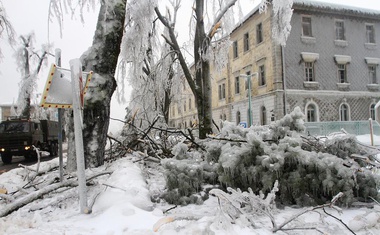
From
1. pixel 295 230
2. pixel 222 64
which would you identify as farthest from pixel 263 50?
pixel 295 230

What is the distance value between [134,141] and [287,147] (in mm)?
5013

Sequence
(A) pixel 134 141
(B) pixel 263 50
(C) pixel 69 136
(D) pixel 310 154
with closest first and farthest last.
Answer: (D) pixel 310 154 → (C) pixel 69 136 → (A) pixel 134 141 → (B) pixel 263 50

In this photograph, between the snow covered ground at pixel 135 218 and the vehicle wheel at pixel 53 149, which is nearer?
the snow covered ground at pixel 135 218

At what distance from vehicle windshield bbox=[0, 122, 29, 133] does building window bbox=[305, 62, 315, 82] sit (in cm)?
2242

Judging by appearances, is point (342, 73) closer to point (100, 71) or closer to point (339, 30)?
point (339, 30)

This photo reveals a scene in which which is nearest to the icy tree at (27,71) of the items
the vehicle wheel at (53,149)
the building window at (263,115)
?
the vehicle wheel at (53,149)

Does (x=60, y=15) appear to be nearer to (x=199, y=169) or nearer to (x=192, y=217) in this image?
(x=199, y=169)

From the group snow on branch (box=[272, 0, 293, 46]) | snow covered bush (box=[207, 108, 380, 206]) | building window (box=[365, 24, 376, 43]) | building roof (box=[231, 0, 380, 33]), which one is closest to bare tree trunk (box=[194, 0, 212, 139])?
snow on branch (box=[272, 0, 293, 46])

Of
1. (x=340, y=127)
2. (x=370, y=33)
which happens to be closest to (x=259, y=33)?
(x=340, y=127)

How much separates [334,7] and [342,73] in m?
6.16

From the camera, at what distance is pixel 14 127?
51.7 feet

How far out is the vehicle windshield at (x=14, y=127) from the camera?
15688 millimetres

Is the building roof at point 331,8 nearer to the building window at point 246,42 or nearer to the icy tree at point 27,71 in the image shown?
the building window at point 246,42

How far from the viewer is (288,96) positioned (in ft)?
82.8
